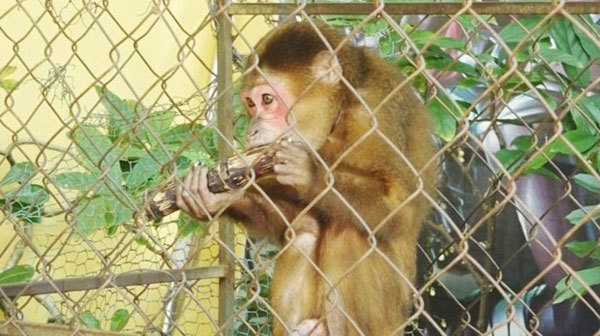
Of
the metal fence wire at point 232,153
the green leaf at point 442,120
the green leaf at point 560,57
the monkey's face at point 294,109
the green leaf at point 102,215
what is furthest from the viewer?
the green leaf at point 102,215

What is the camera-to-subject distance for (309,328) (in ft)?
11.0

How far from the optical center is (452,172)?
532 cm

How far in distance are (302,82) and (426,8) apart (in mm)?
562

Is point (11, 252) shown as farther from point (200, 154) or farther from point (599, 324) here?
point (599, 324)

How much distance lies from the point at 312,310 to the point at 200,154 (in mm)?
1508

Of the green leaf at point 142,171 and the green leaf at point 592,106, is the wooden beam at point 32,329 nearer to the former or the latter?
the green leaf at point 142,171

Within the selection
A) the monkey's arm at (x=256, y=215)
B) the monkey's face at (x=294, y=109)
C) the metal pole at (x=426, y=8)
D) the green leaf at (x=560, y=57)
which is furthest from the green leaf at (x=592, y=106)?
the monkey's arm at (x=256, y=215)

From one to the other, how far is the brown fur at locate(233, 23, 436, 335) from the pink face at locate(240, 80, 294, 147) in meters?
0.05

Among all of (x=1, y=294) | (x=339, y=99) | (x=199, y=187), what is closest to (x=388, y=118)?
(x=339, y=99)

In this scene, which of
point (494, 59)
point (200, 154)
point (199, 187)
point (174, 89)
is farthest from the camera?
point (174, 89)

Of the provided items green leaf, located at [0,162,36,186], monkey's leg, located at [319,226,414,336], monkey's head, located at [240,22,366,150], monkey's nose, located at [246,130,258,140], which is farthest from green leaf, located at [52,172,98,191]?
monkey's leg, located at [319,226,414,336]

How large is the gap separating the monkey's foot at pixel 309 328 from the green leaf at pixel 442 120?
1117 mm

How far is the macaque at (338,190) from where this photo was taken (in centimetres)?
316

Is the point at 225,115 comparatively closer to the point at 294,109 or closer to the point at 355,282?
the point at 294,109
